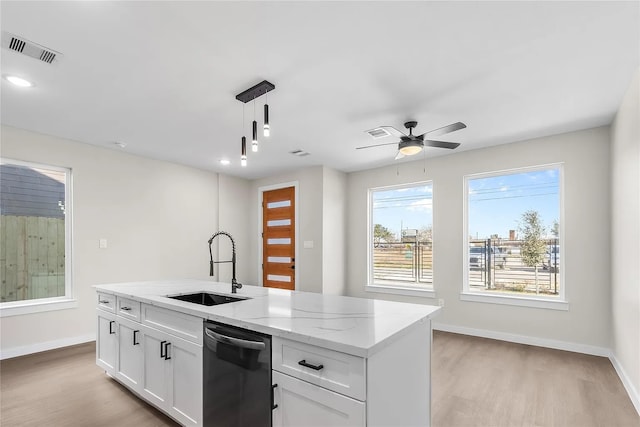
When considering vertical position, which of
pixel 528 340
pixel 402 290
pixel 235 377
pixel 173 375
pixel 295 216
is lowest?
pixel 528 340

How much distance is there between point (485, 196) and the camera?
4.55 m

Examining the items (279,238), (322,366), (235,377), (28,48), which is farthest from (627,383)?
(28,48)

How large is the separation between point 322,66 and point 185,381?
2.36 meters

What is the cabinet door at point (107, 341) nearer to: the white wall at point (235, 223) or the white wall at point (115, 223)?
the white wall at point (115, 223)

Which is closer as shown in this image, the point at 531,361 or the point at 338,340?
the point at 338,340

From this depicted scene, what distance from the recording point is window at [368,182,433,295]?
503 centimetres

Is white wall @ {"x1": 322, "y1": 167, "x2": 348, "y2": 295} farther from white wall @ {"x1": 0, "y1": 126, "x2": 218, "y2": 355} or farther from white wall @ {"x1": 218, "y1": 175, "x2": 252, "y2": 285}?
white wall @ {"x1": 0, "y1": 126, "x2": 218, "y2": 355}

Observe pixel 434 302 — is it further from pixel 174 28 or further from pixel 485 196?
pixel 174 28

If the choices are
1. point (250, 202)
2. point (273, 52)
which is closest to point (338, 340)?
point (273, 52)

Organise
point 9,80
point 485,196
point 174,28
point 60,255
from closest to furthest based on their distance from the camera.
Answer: point 174,28 → point 9,80 → point 60,255 → point 485,196

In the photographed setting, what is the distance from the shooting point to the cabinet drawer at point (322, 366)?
1276 millimetres

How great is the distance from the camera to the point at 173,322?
7.09 feet

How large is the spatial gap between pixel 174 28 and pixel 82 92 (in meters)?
1.42

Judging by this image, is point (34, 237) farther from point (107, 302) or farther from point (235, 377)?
point (235, 377)
